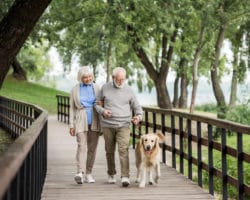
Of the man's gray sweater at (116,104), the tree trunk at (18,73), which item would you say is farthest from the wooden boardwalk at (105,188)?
the tree trunk at (18,73)

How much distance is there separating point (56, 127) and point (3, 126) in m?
2.42

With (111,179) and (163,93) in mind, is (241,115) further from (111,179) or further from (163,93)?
(111,179)

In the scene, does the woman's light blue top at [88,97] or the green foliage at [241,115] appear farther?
the green foliage at [241,115]

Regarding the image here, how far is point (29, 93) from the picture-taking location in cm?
4703

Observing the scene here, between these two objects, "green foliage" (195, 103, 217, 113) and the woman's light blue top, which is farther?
"green foliage" (195, 103, 217, 113)

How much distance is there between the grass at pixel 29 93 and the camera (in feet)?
137

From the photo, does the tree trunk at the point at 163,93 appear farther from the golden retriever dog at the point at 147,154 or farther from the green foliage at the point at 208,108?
the golden retriever dog at the point at 147,154

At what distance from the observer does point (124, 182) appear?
9844mm

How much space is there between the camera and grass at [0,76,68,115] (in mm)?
41719

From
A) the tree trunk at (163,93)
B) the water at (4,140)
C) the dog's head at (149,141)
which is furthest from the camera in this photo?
the tree trunk at (163,93)

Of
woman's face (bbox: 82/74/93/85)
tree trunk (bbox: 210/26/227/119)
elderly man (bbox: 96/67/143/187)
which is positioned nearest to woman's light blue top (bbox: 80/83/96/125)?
woman's face (bbox: 82/74/93/85)

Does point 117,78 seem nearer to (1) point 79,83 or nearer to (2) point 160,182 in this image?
(1) point 79,83

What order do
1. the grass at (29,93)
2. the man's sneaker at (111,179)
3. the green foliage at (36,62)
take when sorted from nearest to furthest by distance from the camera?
the man's sneaker at (111,179), the grass at (29,93), the green foliage at (36,62)

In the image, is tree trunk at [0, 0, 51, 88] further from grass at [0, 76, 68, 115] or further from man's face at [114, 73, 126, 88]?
grass at [0, 76, 68, 115]
